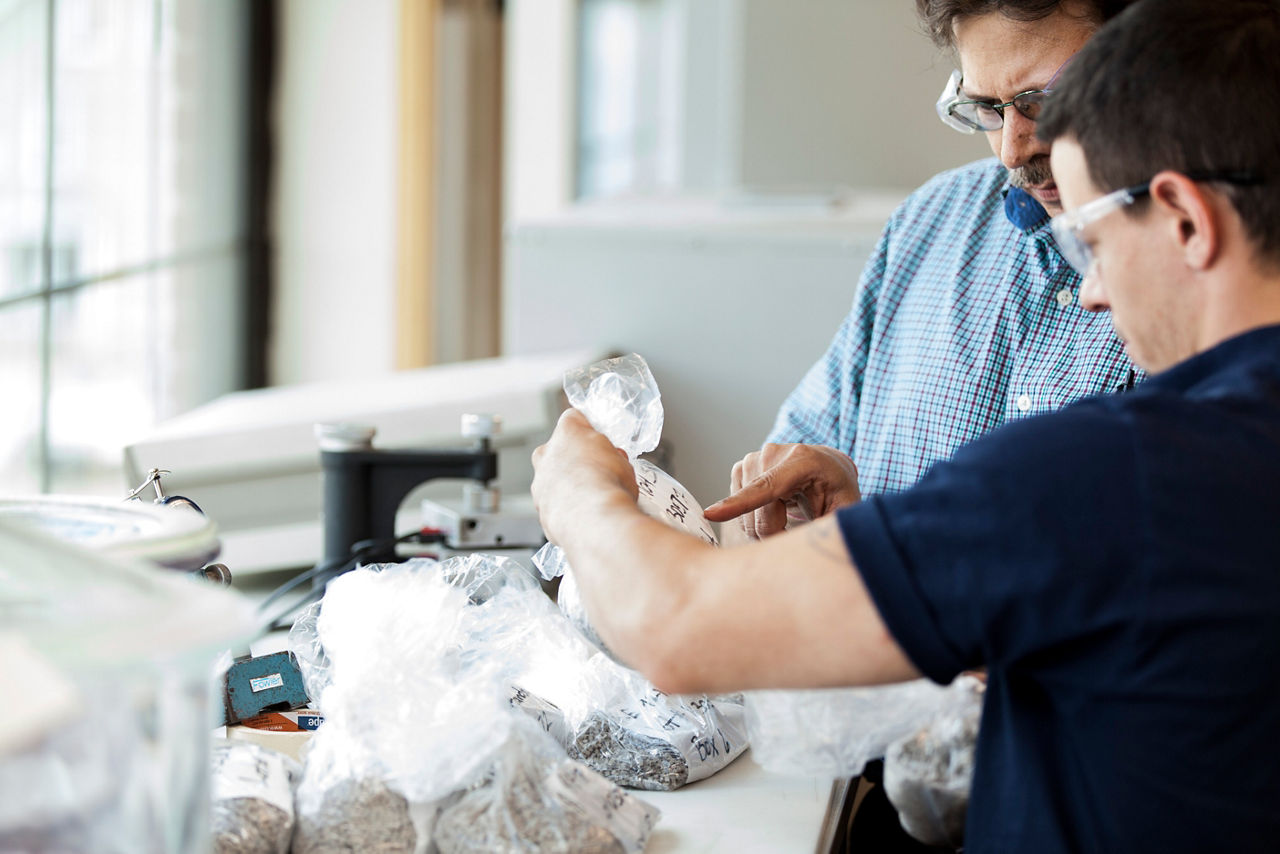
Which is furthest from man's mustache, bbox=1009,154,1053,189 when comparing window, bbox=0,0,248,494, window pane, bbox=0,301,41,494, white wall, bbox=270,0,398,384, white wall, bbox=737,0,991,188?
white wall, bbox=270,0,398,384

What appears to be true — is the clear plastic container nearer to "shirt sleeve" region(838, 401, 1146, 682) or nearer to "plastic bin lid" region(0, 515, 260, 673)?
Answer: "plastic bin lid" region(0, 515, 260, 673)

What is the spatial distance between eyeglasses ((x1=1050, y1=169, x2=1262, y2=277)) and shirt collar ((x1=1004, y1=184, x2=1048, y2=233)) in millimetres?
611

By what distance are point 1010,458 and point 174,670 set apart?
0.50 metres

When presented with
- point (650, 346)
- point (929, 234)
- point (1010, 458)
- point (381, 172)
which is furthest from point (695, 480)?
point (381, 172)

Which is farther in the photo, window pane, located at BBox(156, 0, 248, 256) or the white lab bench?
window pane, located at BBox(156, 0, 248, 256)

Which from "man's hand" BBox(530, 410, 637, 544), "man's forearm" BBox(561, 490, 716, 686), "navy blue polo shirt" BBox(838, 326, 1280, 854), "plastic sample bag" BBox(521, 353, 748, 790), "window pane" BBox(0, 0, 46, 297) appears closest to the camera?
"navy blue polo shirt" BBox(838, 326, 1280, 854)

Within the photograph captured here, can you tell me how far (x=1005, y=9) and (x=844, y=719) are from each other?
→ 30.5 inches

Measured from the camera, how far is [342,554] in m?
1.76

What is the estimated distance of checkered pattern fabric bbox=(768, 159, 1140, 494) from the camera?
5.01 feet

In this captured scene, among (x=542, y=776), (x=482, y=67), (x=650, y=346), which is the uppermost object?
(x=482, y=67)

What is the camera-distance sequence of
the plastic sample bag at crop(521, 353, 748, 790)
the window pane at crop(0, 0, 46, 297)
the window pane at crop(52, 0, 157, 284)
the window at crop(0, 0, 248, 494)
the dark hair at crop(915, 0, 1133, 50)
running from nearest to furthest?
the plastic sample bag at crop(521, 353, 748, 790), the dark hair at crop(915, 0, 1133, 50), the window pane at crop(0, 0, 46, 297), the window at crop(0, 0, 248, 494), the window pane at crop(52, 0, 157, 284)

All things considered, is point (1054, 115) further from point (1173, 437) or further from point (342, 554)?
point (342, 554)

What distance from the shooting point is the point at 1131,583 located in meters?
0.76

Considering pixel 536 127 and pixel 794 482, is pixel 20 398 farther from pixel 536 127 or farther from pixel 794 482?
pixel 794 482
